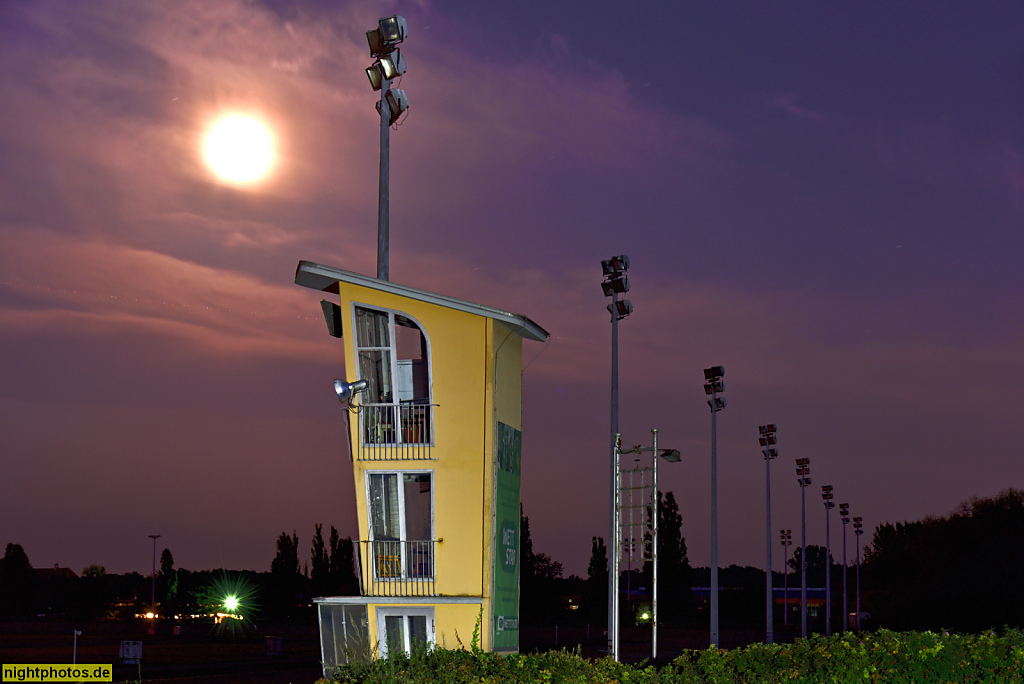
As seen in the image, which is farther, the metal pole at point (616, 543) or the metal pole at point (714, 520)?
the metal pole at point (714, 520)

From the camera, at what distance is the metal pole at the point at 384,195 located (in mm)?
23641

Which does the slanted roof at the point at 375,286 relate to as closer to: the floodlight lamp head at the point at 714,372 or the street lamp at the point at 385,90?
the street lamp at the point at 385,90

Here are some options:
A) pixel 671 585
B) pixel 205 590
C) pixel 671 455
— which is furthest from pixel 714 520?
pixel 205 590

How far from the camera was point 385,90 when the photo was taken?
2477cm

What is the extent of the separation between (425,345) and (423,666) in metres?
9.91

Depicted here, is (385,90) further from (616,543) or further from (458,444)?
(616,543)

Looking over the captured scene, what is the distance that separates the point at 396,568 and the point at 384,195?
28.4ft

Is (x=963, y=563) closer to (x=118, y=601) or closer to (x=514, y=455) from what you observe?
(x=514, y=455)

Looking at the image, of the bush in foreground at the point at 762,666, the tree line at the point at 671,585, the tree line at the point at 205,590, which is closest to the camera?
the bush in foreground at the point at 762,666

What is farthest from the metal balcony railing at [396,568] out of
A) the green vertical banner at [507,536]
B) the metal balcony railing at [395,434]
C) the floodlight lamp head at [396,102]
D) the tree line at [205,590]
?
the tree line at [205,590]

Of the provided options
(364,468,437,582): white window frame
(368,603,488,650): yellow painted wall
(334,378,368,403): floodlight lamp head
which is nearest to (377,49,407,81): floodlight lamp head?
(334,378,368,403): floodlight lamp head

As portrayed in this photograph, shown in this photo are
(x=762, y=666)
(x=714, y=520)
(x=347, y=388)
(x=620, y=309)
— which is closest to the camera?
(x=762, y=666)

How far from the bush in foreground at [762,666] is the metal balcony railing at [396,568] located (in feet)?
22.5

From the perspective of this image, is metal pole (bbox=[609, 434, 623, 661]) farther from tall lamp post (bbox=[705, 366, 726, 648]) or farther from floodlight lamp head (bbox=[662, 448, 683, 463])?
tall lamp post (bbox=[705, 366, 726, 648])
